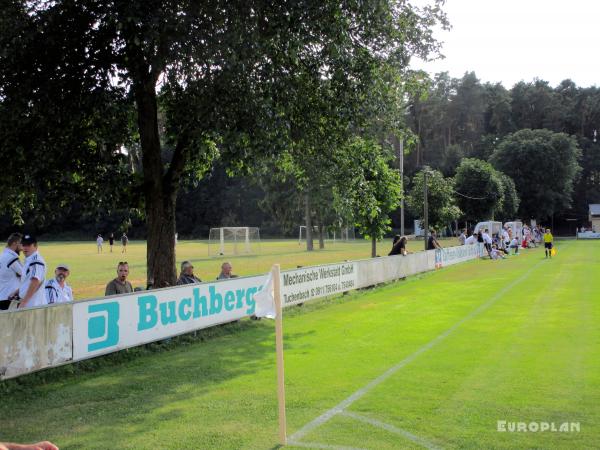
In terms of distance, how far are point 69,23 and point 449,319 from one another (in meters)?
9.95

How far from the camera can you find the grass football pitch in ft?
20.2

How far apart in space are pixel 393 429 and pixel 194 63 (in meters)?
8.51

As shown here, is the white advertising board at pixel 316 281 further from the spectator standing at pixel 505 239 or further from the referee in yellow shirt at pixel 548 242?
the spectator standing at pixel 505 239

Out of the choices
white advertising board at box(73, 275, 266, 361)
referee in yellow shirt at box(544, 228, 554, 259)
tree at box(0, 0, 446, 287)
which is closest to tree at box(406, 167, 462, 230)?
referee in yellow shirt at box(544, 228, 554, 259)

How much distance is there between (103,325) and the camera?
31.3 ft

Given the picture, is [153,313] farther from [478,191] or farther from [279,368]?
[478,191]

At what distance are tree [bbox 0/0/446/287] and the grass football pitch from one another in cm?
403

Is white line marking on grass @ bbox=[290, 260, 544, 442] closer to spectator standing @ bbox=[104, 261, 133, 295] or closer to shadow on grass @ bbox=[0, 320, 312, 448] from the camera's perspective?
shadow on grass @ bbox=[0, 320, 312, 448]

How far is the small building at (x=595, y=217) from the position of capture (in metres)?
88.6

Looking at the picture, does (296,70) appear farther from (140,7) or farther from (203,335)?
(203,335)

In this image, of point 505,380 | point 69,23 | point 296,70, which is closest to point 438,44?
point 296,70

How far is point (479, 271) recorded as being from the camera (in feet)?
92.5

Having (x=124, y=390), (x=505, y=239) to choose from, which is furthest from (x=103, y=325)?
(x=505, y=239)

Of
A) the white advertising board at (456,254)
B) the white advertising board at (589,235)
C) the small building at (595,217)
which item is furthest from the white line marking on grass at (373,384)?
the small building at (595,217)
